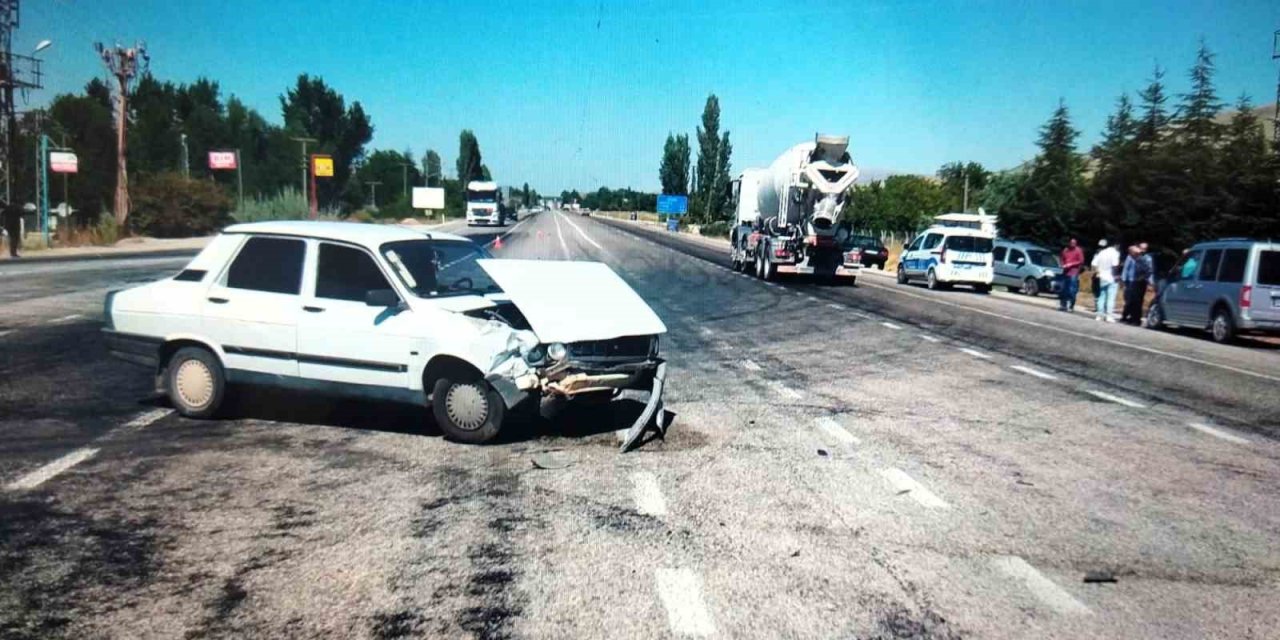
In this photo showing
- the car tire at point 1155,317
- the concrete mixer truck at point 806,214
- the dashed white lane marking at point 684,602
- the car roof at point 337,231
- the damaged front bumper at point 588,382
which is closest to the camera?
the dashed white lane marking at point 684,602

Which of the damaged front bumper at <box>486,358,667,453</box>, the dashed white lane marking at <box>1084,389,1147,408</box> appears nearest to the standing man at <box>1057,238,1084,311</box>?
the dashed white lane marking at <box>1084,389,1147,408</box>

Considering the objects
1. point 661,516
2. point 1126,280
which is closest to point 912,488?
point 661,516

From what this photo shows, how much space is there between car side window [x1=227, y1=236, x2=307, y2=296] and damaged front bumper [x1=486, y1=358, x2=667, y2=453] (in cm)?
208

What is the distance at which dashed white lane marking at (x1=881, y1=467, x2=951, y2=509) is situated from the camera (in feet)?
22.3

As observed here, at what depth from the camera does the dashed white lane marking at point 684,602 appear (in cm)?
452

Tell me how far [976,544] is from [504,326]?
3774 millimetres

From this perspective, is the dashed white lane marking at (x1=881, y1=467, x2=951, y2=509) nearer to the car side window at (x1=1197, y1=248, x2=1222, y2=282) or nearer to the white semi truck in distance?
the car side window at (x1=1197, y1=248, x2=1222, y2=282)

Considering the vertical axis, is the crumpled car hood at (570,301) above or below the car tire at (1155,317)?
above

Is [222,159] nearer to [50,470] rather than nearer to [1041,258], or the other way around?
[1041,258]

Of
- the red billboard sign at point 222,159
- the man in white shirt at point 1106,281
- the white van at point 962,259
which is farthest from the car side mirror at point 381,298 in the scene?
the red billboard sign at point 222,159

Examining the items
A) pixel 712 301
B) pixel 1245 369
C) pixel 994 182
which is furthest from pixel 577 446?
pixel 994 182

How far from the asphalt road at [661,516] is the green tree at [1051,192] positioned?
32238mm

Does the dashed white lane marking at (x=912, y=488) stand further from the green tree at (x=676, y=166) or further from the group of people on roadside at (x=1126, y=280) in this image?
the green tree at (x=676, y=166)

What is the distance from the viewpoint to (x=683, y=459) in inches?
311
